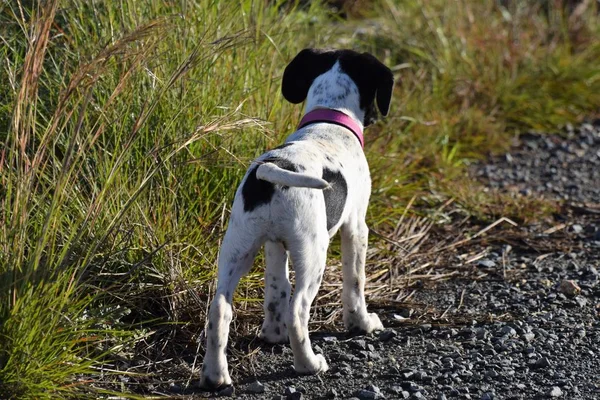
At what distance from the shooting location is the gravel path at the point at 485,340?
3.48 metres

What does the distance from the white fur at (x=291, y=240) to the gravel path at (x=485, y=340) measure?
0.45 ft

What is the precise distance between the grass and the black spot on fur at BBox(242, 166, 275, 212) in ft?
0.92

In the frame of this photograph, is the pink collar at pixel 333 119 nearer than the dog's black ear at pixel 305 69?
Yes

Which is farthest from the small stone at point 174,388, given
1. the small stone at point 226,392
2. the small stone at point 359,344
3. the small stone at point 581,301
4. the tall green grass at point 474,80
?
the tall green grass at point 474,80

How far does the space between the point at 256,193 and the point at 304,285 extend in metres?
0.38

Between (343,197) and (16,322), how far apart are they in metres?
1.28

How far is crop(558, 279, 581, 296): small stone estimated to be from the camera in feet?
14.7

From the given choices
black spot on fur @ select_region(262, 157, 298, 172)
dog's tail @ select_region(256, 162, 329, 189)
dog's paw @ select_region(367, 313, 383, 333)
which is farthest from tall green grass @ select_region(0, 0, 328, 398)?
dog's paw @ select_region(367, 313, 383, 333)

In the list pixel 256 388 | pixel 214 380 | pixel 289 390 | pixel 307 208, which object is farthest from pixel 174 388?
pixel 307 208

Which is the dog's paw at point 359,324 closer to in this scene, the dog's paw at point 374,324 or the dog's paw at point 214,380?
the dog's paw at point 374,324

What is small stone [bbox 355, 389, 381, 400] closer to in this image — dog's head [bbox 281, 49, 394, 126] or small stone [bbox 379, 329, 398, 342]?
small stone [bbox 379, 329, 398, 342]

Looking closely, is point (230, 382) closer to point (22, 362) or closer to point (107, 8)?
point (22, 362)

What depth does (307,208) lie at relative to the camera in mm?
3369

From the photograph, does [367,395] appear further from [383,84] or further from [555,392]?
[383,84]
